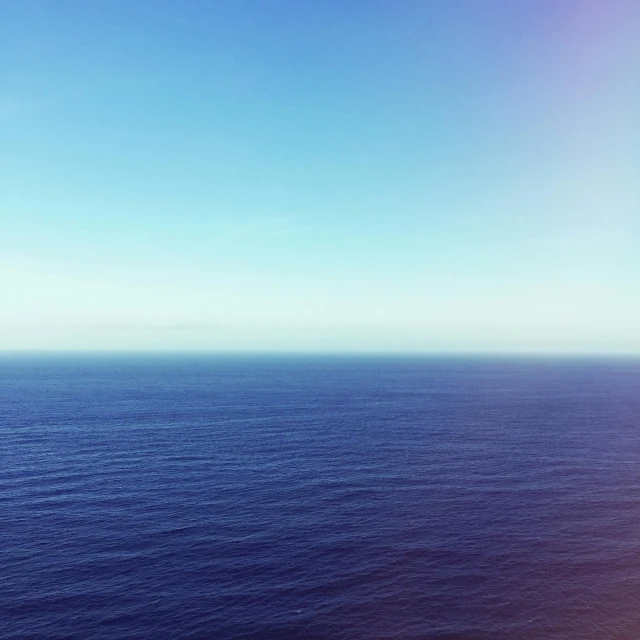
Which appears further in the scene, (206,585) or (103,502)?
(103,502)

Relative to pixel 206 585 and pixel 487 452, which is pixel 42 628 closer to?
pixel 206 585

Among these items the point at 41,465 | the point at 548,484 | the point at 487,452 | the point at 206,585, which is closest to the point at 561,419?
the point at 487,452

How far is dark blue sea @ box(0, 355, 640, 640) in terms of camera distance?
5272cm

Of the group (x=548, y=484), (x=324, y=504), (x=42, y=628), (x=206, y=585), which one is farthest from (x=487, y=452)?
(x=42, y=628)

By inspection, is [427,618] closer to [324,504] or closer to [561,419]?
[324,504]

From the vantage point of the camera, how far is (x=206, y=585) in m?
58.4

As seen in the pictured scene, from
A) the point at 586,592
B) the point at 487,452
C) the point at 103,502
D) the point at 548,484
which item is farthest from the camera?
the point at 487,452

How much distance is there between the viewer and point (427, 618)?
52906 millimetres

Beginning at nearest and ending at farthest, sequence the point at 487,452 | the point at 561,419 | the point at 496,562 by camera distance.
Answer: the point at 496,562 < the point at 487,452 < the point at 561,419

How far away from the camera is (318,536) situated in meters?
71.2

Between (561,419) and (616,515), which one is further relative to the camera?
(561,419)

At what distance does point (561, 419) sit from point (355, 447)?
8686 cm

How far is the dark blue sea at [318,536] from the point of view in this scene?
52719 millimetres

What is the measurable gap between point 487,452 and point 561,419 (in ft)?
200
